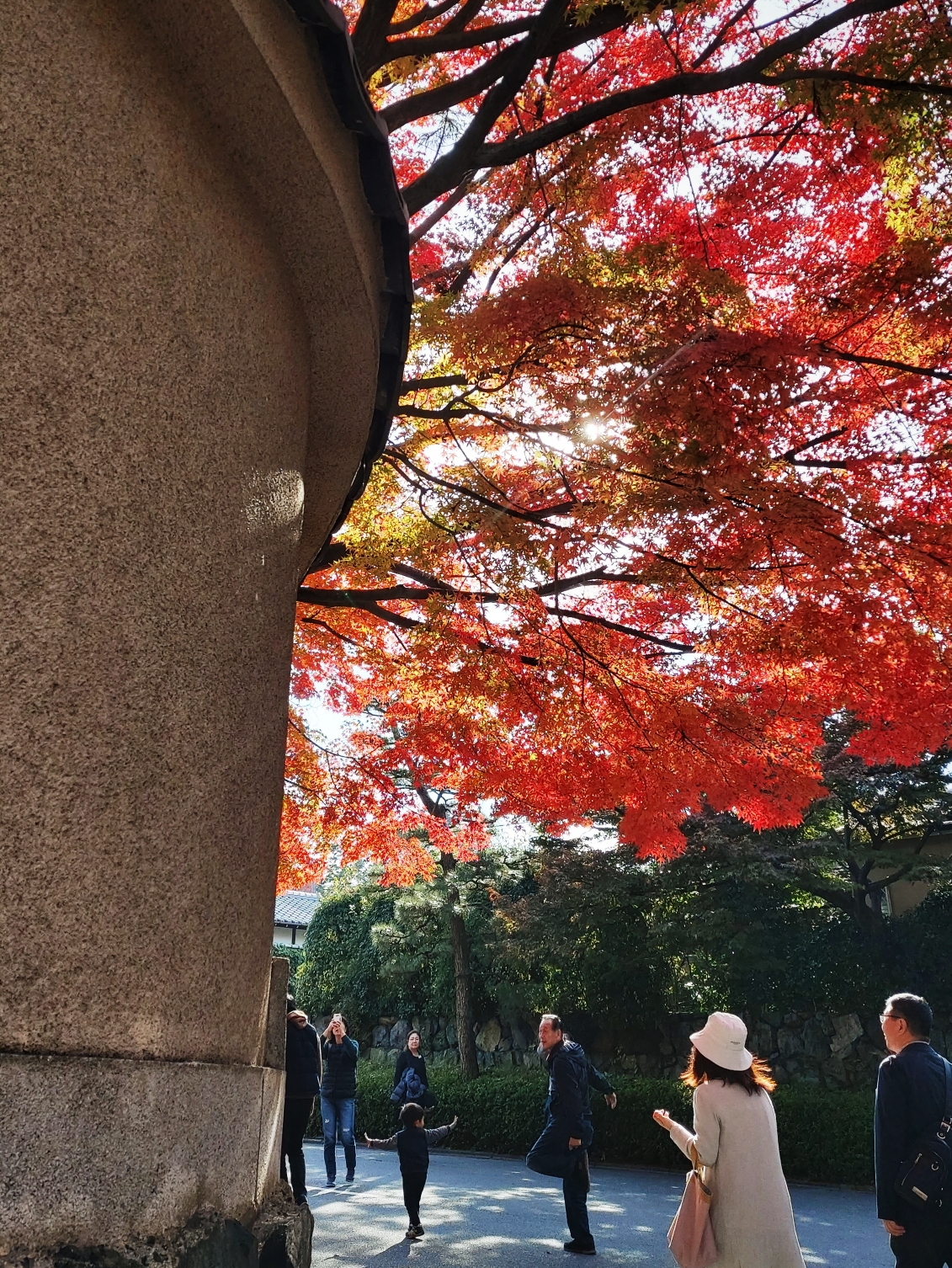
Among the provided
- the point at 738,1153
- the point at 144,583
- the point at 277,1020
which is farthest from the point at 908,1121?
the point at 144,583

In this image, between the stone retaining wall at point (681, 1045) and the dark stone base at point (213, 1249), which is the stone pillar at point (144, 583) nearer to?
the dark stone base at point (213, 1249)

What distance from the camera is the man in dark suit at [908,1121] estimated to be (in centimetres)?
416

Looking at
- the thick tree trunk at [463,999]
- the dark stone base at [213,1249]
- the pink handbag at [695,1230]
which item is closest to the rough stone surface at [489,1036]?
the thick tree trunk at [463,999]

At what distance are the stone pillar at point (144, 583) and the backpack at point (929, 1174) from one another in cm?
304

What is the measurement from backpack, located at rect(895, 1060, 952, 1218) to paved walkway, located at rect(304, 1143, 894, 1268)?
12.0 ft

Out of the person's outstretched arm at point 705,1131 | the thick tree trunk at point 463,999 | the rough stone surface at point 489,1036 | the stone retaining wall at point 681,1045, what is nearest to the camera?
the person's outstretched arm at point 705,1131

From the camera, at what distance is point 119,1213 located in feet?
5.80

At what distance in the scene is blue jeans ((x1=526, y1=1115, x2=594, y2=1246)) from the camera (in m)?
7.05

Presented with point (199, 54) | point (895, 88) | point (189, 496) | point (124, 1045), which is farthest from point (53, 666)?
point (895, 88)

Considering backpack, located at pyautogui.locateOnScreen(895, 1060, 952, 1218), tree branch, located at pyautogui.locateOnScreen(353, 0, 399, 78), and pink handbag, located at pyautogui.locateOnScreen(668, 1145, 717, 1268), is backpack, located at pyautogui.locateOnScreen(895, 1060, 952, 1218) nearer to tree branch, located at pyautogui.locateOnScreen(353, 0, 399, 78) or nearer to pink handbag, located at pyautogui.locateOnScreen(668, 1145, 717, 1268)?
pink handbag, located at pyautogui.locateOnScreen(668, 1145, 717, 1268)

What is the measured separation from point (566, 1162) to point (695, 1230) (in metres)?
3.51

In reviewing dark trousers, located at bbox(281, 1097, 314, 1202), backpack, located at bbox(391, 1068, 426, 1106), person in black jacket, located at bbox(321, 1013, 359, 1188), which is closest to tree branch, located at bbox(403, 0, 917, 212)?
dark trousers, located at bbox(281, 1097, 314, 1202)

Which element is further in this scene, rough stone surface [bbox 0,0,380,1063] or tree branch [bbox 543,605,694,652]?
tree branch [bbox 543,605,694,652]

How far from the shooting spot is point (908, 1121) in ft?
14.3
